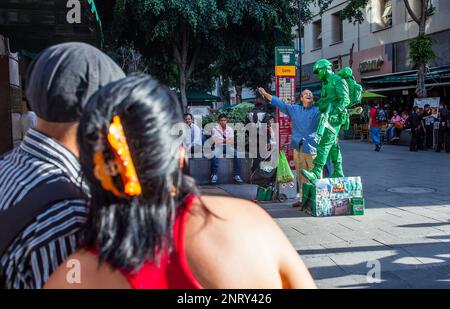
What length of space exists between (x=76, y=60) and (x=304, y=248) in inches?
181

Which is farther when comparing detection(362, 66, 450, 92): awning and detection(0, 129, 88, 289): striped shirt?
detection(362, 66, 450, 92): awning

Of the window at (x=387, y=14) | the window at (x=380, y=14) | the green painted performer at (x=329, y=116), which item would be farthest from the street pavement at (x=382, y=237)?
the window at (x=380, y=14)

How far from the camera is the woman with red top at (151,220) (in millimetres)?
1073

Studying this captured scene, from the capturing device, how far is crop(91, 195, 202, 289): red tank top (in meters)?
1.08

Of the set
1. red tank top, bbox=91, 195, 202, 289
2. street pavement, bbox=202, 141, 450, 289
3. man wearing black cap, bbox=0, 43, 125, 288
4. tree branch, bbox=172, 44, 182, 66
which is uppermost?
tree branch, bbox=172, 44, 182, 66

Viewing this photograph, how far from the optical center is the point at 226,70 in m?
20.1

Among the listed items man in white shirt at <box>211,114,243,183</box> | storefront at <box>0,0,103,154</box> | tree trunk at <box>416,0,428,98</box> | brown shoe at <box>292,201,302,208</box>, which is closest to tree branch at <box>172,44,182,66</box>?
man in white shirt at <box>211,114,243,183</box>

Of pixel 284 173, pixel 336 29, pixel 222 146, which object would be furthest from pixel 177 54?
pixel 336 29

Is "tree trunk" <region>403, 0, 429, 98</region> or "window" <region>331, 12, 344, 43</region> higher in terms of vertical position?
"window" <region>331, 12, 344, 43</region>

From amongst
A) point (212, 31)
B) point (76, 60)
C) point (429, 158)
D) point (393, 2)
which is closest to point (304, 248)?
point (76, 60)

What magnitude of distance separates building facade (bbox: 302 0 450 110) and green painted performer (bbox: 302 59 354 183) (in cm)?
1460

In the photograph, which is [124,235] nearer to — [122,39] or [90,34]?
[90,34]

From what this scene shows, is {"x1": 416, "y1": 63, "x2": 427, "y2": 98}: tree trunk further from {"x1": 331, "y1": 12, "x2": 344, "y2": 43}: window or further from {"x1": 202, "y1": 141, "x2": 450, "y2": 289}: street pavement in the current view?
{"x1": 331, "y1": 12, "x2": 344, "y2": 43}: window

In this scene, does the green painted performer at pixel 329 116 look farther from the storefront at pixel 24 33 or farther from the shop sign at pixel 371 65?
the shop sign at pixel 371 65
